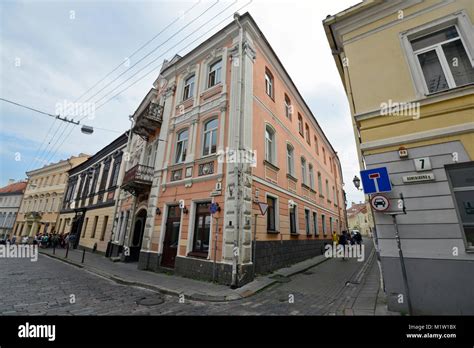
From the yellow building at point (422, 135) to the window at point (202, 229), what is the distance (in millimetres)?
6025

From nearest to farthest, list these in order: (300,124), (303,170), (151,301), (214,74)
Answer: (151,301)
(214,74)
(303,170)
(300,124)

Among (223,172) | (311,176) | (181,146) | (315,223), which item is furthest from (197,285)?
(311,176)

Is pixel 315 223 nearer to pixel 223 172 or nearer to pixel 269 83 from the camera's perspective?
pixel 223 172

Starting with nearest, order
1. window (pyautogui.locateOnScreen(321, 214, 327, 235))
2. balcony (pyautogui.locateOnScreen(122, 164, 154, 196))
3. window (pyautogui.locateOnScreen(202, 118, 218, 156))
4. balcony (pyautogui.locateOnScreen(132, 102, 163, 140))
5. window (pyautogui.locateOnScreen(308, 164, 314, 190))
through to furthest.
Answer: window (pyautogui.locateOnScreen(202, 118, 218, 156)) < balcony (pyautogui.locateOnScreen(122, 164, 154, 196)) < balcony (pyautogui.locateOnScreen(132, 102, 163, 140)) < window (pyautogui.locateOnScreen(308, 164, 314, 190)) < window (pyautogui.locateOnScreen(321, 214, 327, 235))

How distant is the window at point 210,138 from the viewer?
960cm

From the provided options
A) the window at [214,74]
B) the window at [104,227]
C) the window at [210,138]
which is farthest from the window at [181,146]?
the window at [104,227]

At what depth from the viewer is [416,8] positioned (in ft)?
19.0

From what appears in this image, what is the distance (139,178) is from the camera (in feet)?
39.3

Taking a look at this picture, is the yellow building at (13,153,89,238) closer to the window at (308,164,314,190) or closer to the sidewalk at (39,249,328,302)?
the sidewalk at (39,249,328,302)

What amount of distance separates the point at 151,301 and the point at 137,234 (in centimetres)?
940

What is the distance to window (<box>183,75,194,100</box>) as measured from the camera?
12.1 m

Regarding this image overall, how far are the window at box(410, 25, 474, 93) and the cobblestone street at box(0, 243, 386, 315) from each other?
6072 mm

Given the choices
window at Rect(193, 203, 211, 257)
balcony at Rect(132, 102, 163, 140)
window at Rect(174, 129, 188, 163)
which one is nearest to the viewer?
window at Rect(193, 203, 211, 257)

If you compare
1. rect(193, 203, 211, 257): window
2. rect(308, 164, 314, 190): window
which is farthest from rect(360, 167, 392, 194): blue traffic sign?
rect(308, 164, 314, 190): window
